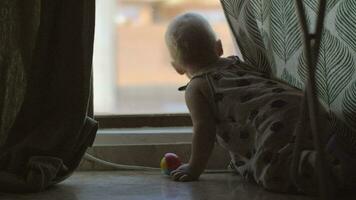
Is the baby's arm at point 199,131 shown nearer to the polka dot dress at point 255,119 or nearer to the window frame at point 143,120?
the polka dot dress at point 255,119

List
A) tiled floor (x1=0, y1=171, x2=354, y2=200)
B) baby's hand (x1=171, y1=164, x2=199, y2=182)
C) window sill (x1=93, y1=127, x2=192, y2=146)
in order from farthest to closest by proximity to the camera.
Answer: window sill (x1=93, y1=127, x2=192, y2=146) < baby's hand (x1=171, y1=164, x2=199, y2=182) < tiled floor (x1=0, y1=171, x2=354, y2=200)

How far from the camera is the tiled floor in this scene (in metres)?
1.24

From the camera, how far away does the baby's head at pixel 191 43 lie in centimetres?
142

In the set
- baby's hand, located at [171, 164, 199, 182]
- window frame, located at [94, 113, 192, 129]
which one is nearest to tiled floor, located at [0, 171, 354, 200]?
baby's hand, located at [171, 164, 199, 182]

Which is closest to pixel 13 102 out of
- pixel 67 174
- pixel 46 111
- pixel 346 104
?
pixel 46 111

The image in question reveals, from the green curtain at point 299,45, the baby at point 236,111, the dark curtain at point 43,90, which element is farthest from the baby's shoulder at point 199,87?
the dark curtain at point 43,90

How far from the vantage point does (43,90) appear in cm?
133

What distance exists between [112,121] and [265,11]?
0.53 metres

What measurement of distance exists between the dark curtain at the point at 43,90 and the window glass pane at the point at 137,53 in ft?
1.03

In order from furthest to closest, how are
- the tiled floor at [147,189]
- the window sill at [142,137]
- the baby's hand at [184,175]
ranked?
1. the window sill at [142,137]
2. the baby's hand at [184,175]
3. the tiled floor at [147,189]

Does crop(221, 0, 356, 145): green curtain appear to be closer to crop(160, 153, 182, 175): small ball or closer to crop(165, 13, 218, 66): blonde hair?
crop(165, 13, 218, 66): blonde hair

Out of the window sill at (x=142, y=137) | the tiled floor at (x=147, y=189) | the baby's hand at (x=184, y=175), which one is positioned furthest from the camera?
the window sill at (x=142, y=137)

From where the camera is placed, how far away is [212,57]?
1.45 metres

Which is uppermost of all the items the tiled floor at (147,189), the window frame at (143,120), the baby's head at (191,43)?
the baby's head at (191,43)
